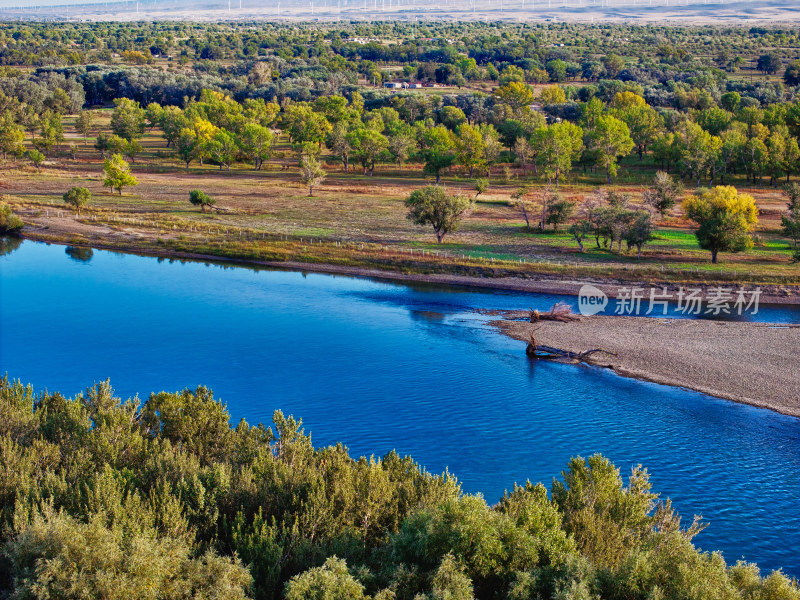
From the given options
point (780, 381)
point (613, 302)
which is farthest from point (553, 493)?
point (613, 302)

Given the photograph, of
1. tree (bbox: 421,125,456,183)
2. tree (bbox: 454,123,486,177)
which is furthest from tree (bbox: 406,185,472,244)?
tree (bbox: 454,123,486,177)

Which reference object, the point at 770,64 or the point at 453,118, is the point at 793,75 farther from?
the point at 453,118

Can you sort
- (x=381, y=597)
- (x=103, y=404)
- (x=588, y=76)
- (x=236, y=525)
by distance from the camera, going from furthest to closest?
(x=588, y=76) → (x=103, y=404) → (x=236, y=525) → (x=381, y=597)

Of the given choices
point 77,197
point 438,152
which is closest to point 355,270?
point 77,197

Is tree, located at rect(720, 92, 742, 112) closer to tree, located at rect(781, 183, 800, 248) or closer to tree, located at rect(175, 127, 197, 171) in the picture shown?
tree, located at rect(781, 183, 800, 248)

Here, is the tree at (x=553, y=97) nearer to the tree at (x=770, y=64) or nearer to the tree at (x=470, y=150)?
the tree at (x=470, y=150)

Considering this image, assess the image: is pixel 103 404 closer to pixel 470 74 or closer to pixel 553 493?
pixel 553 493

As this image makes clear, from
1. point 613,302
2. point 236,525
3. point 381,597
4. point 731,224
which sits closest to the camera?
point 381,597
